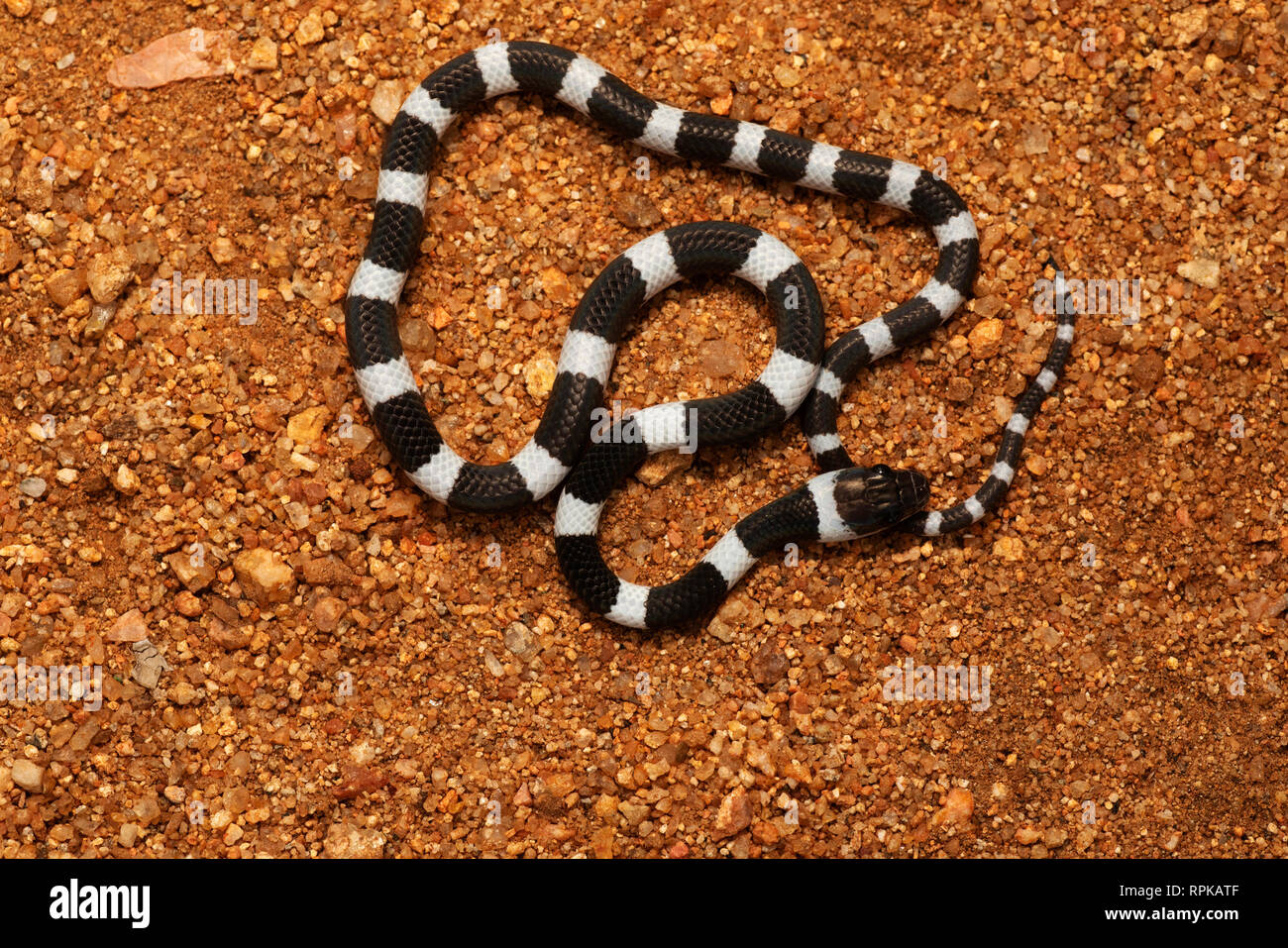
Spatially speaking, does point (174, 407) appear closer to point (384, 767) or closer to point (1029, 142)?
point (384, 767)

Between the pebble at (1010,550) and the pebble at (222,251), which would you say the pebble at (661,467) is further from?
the pebble at (222,251)

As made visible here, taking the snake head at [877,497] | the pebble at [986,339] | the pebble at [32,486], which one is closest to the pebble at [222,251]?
the pebble at [32,486]

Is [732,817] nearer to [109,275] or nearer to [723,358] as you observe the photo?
[723,358]

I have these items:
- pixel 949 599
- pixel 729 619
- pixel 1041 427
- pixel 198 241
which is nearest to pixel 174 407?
pixel 198 241
